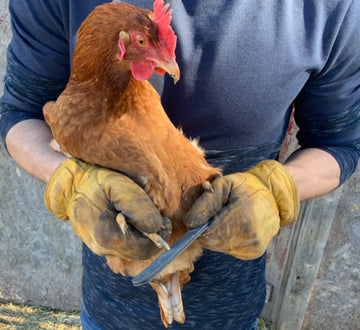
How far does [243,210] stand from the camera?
1.05 metres

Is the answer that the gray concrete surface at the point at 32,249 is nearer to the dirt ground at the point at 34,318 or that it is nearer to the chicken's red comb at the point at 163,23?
the dirt ground at the point at 34,318

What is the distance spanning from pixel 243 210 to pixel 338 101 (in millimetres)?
504

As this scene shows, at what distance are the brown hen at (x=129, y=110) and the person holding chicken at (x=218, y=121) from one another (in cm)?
1

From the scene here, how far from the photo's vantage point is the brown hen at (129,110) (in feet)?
3.22

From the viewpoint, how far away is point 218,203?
1.06 meters

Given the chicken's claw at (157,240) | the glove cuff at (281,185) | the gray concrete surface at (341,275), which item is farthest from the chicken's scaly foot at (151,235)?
the gray concrete surface at (341,275)

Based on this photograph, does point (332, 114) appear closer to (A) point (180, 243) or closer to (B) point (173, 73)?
(B) point (173, 73)

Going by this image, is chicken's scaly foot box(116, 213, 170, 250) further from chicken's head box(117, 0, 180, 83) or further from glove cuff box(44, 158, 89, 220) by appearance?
chicken's head box(117, 0, 180, 83)

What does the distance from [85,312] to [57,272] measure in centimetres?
115

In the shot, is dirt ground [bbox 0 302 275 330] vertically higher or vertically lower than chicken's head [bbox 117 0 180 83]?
lower

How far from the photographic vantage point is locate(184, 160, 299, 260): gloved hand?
3.43 ft

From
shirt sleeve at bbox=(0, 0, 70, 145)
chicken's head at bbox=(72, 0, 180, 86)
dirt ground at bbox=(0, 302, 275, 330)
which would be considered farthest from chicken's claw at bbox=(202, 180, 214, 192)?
dirt ground at bbox=(0, 302, 275, 330)

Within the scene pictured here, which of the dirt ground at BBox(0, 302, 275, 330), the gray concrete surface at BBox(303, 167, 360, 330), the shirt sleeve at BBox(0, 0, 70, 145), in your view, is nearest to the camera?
the shirt sleeve at BBox(0, 0, 70, 145)

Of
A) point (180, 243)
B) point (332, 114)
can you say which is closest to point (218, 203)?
point (180, 243)
